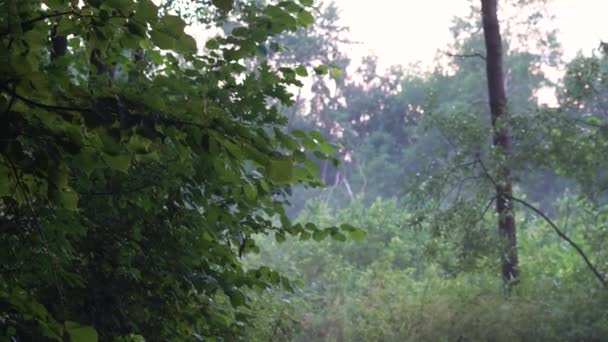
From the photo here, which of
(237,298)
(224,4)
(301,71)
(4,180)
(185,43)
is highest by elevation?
(301,71)

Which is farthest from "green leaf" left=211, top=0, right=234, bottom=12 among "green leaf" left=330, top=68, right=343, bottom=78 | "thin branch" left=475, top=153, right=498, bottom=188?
"thin branch" left=475, top=153, right=498, bottom=188

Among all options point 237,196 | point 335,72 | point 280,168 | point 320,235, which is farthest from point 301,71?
point 280,168

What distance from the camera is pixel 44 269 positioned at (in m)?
2.84

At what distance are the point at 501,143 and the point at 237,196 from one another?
24.8 ft

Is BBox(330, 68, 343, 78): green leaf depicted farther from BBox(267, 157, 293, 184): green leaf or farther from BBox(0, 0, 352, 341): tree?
BBox(267, 157, 293, 184): green leaf

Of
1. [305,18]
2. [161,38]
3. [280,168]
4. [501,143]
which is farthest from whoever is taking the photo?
[501,143]

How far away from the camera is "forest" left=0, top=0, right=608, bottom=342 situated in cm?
190

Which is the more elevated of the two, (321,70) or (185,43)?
(321,70)

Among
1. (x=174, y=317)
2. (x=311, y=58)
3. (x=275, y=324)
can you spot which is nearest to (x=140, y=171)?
(x=174, y=317)

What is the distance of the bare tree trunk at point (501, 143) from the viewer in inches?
405

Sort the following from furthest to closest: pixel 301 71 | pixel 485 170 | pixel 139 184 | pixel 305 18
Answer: pixel 485 170 → pixel 301 71 → pixel 305 18 → pixel 139 184

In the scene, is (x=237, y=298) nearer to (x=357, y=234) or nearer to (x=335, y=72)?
(x=357, y=234)

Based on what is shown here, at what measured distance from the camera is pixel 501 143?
10.6 metres

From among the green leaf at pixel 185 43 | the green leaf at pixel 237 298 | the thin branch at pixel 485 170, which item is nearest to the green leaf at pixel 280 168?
the green leaf at pixel 185 43
